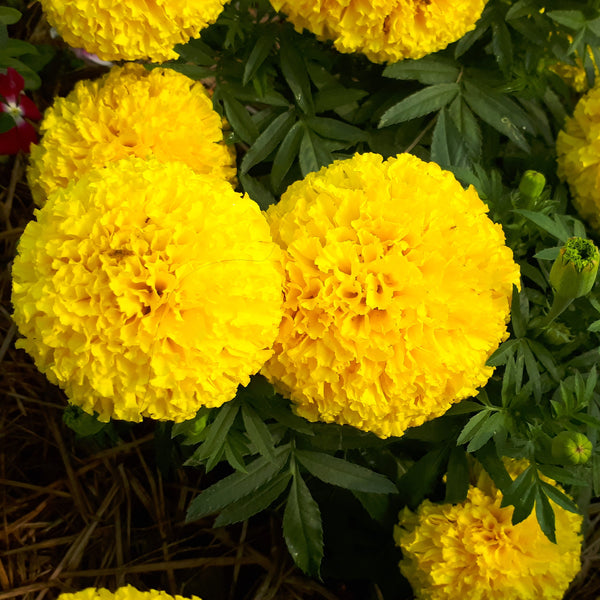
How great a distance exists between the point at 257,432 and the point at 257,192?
49cm

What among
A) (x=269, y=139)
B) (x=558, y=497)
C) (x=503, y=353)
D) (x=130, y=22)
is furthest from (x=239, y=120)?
(x=558, y=497)

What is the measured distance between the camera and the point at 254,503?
1247mm

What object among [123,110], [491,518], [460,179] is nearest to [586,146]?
[460,179]

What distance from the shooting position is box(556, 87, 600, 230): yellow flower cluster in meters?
1.40

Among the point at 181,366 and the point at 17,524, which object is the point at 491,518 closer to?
the point at 181,366

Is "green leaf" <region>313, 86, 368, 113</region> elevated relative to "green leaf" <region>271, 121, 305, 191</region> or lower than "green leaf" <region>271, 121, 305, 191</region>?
elevated

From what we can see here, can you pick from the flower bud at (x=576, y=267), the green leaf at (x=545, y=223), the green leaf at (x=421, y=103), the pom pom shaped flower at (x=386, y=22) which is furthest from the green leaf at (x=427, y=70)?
the flower bud at (x=576, y=267)

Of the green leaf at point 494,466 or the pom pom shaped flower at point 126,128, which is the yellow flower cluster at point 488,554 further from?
the pom pom shaped flower at point 126,128

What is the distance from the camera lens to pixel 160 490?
5.43 feet

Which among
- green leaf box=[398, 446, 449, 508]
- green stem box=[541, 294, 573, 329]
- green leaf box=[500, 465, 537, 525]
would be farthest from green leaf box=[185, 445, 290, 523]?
green stem box=[541, 294, 573, 329]

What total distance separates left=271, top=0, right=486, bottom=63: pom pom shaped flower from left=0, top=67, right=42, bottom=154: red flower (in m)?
0.72

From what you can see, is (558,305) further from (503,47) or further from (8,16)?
(8,16)

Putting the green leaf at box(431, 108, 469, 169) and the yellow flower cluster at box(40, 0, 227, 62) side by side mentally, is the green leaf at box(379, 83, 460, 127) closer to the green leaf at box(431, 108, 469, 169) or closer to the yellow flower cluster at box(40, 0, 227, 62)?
the green leaf at box(431, 108, 469, 169)

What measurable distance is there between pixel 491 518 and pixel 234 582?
61 cm
